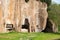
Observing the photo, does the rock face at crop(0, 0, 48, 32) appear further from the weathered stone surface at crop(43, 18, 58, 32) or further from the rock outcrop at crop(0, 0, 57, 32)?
the weathered stone surface at crop(43, 18, 58, 32)

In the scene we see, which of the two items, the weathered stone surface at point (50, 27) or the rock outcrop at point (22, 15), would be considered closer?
the rock outcrop at point (22, 15)

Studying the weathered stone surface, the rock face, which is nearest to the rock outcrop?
the rock face

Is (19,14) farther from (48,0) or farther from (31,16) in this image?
(48,0)

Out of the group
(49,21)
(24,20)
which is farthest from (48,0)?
(24,20)

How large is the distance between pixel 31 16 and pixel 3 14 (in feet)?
20.9

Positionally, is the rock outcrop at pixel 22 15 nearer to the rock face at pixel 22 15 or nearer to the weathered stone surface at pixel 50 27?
the rock face at pixel 22 15

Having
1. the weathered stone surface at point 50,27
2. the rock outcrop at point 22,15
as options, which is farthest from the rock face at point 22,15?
the weathered stone surface at point 50,27

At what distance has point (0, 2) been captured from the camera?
20.5 metres

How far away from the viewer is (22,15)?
25.0 metres

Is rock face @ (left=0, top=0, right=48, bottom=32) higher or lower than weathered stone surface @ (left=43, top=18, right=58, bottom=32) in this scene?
higher

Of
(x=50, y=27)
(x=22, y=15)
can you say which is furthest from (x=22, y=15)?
(x=50, y=27)

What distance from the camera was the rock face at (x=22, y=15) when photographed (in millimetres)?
21406

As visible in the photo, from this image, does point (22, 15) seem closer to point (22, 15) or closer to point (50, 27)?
point (22, 15)

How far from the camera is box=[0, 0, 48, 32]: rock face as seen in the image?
843 inches
